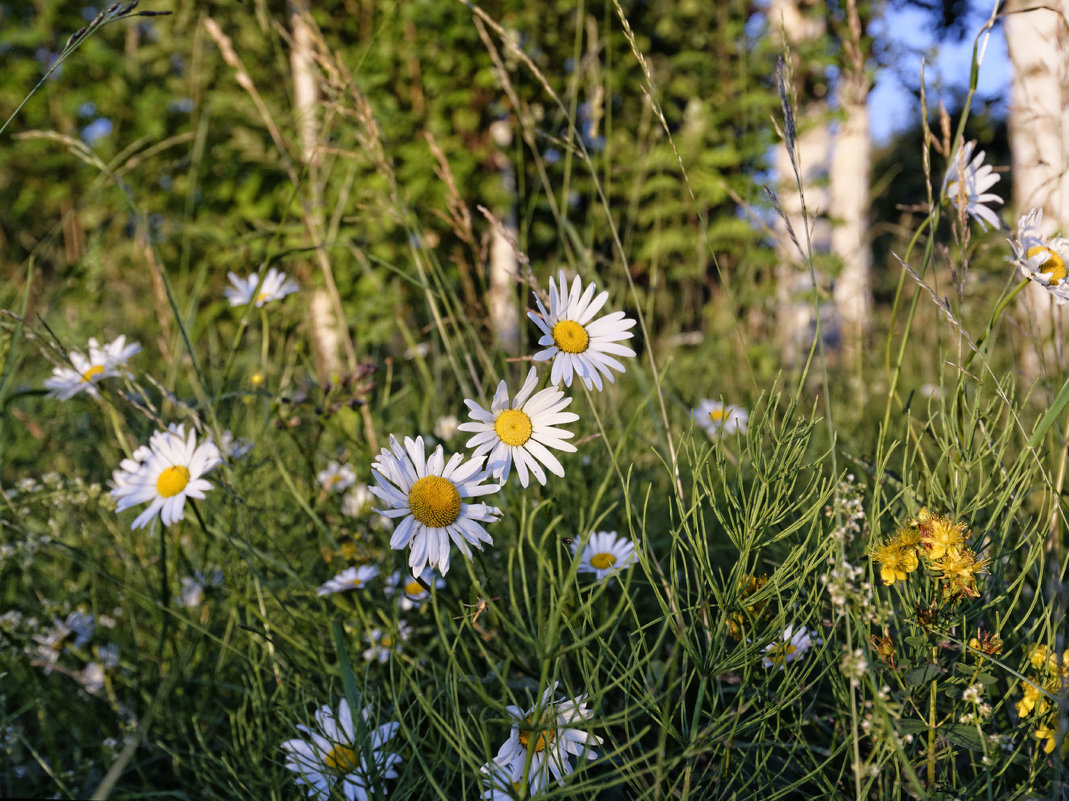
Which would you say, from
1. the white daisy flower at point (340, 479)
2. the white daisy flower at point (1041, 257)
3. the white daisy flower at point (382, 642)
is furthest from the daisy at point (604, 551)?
the white daisy flower at point (1041, 257)

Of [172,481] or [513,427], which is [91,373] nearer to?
[172,481]

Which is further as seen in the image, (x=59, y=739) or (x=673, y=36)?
(x=673, y=36)

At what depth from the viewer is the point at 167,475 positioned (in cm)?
97

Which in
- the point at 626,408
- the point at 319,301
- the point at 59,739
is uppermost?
the point at 319,301

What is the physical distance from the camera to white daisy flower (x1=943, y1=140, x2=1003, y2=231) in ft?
2.97

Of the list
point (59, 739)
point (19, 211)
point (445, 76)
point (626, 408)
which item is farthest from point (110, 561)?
point (19, 211)

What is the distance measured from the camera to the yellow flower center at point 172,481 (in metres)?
0.95

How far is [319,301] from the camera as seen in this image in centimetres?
370

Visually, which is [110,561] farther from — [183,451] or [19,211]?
[19,211]

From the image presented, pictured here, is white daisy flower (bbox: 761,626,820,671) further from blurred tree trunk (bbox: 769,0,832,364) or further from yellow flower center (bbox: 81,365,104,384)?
blurred tree trunk (bbox: 769,0,832,364)

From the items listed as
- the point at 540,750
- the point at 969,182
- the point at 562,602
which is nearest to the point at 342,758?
the point at 540,750

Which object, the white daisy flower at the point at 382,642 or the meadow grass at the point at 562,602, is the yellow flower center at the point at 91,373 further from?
the white daisy flower at the point at 382,642

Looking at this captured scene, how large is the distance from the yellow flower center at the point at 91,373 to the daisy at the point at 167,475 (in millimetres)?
144

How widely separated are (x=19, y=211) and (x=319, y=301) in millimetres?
2871
